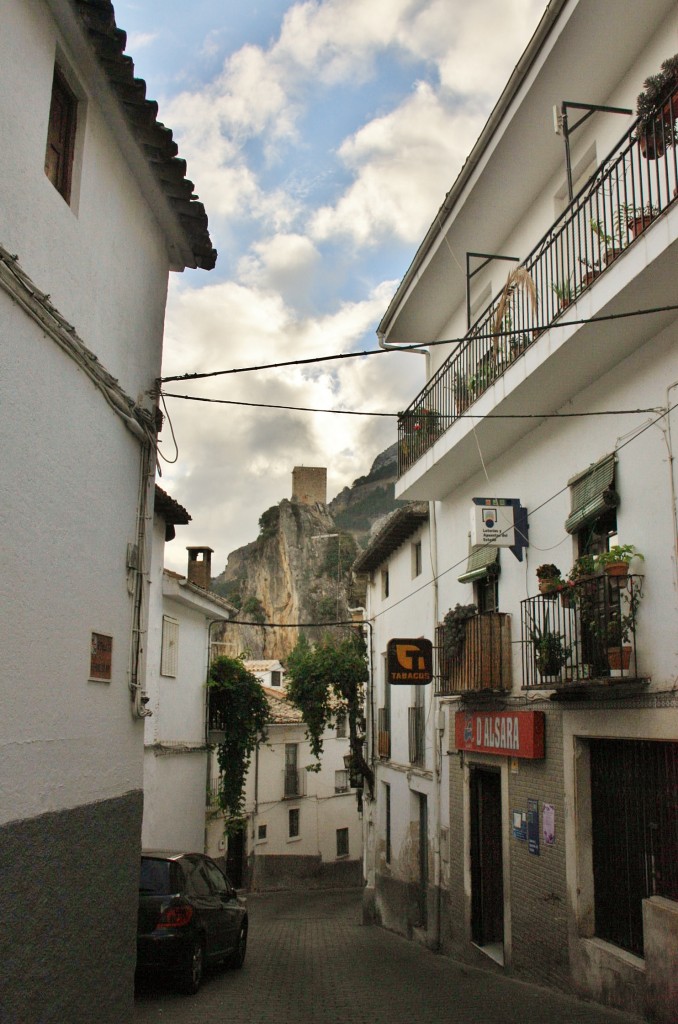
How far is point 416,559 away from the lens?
18.5 meters

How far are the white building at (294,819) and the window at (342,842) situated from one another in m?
0.04

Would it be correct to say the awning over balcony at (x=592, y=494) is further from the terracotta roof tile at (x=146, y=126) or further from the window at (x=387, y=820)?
the window at (x=387, y=820)

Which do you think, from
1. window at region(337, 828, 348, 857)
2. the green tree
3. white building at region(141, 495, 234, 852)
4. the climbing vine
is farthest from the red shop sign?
window at region(337, 828, 348, 857)

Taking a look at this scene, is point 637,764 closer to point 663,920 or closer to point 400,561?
point 663,920

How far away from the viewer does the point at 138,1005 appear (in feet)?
29.0

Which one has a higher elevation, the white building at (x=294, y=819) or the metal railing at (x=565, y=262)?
the metal railing at (x=565, y=262)

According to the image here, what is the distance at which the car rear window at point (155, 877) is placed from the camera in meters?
9.50

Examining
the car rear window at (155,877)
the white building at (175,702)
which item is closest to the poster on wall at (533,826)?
the car rear window at (155,877)

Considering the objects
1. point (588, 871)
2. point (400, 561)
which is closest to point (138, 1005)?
point (588, 871)

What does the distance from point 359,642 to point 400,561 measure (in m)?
7.17

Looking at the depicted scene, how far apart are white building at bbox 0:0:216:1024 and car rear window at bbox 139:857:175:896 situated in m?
2.53

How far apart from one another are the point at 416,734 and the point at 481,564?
5.75 m

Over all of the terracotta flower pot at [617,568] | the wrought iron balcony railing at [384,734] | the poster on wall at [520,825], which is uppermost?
the terracotta flower pot at [617,568]

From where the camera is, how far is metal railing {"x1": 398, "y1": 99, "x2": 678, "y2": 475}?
7878 millimetres
